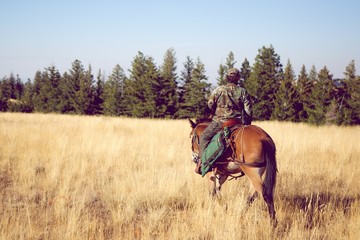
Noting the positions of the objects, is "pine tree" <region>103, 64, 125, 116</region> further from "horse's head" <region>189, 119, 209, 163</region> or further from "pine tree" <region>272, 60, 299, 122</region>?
"horse's head" <region>189, 119, 209, 163</region>

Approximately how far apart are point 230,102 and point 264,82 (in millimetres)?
22453

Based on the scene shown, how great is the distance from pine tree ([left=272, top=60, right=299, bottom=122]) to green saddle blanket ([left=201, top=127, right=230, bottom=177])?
843 inches

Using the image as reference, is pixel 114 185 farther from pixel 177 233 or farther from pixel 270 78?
pixel 270 78

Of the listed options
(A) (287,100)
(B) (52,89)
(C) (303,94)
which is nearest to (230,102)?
(A) (287,100)

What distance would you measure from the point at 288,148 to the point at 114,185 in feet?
22.2

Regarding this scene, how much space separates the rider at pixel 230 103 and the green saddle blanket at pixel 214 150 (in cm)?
24

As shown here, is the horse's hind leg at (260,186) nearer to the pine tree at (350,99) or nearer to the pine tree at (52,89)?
the pine tree at (350,99)

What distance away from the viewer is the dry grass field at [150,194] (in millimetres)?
3572

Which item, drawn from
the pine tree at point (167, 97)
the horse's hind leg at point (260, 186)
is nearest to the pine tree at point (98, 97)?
the pine tree at point (167, 97)

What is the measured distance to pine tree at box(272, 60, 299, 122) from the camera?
23.9 metres

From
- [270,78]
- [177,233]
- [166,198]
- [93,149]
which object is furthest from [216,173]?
[270,78]

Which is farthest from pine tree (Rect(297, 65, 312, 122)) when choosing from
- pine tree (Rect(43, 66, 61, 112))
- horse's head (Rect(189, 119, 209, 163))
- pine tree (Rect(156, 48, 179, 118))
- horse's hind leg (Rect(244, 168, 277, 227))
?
pine tree (Rect(43, 66, 61, 112))

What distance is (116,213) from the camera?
4203mm

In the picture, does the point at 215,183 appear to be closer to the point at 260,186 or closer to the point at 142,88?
the point at 260,186
